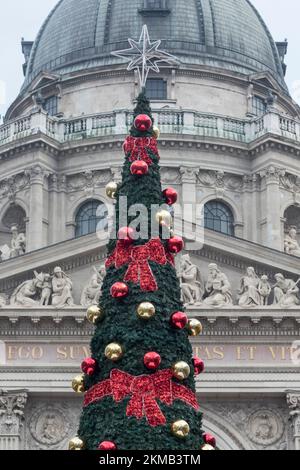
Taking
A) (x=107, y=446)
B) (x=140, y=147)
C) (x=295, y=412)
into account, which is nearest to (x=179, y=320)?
(x=107, y=446)

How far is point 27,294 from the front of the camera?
131 ft

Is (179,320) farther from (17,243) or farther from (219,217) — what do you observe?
(219,217)

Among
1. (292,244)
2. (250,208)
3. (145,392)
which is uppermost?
(250,208)

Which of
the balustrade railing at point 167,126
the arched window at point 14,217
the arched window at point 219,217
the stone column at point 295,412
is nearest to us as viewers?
the stone column at point 295,412

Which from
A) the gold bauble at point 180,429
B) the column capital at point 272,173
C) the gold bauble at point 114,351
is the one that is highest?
the column capital at point 272,173

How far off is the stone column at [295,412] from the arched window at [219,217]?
17.0 meters

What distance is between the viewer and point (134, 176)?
22.0m

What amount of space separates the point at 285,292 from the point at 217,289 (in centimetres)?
185

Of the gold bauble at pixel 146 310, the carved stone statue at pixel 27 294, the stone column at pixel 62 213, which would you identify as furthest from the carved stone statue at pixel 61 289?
the gold bauble at pixel 146 310

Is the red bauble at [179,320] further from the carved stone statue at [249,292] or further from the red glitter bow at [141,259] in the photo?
the carved stone statue at [249,292]

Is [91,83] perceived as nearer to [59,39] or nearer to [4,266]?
[59,39]

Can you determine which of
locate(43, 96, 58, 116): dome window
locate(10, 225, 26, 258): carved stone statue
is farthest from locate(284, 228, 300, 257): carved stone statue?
locate(43, 96, 58, 116): dome window

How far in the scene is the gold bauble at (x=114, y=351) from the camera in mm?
20344

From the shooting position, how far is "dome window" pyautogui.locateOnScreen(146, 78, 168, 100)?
2333 inches
